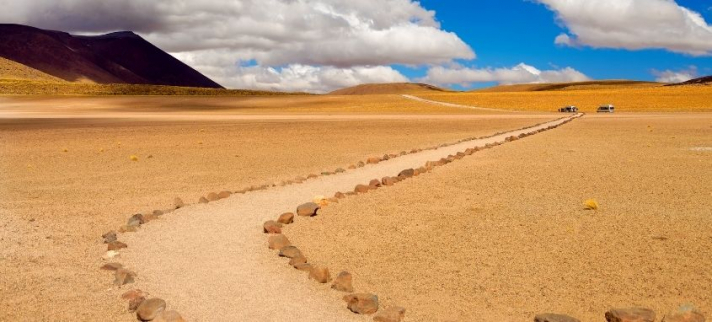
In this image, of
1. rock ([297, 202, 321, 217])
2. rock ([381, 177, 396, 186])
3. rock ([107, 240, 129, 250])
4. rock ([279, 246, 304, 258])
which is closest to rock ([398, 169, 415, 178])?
rock ([381, 177, 396, 186])

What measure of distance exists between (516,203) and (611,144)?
14.9 meters

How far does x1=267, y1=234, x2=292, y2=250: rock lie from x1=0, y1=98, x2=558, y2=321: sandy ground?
6.49 ft


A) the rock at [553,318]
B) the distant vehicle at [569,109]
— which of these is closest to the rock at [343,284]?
the rock at [553,318]

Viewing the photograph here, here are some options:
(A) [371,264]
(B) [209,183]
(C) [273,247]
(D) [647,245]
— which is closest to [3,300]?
(C) [273,247]

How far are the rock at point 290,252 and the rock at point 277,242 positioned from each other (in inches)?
11.3

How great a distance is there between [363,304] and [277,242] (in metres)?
2.36

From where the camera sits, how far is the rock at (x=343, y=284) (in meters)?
6.22

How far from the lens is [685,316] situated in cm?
518

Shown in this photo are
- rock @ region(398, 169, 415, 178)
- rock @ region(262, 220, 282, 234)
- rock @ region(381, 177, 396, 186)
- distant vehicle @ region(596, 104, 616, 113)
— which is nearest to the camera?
rock @ region(262, 220, 282, 234)

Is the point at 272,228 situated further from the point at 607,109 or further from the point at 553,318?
the point at 607,109

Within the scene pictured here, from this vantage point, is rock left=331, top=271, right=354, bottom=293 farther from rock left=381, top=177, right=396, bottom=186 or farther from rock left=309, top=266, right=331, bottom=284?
rock left=381, top=177, right=396, bottom=186

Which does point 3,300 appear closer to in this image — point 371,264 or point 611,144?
point 371,264

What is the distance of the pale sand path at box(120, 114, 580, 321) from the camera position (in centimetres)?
573

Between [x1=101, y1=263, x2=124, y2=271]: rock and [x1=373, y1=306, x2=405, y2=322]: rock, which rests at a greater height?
[x1=373, y1=306, x2=405, y2=322]: rock
